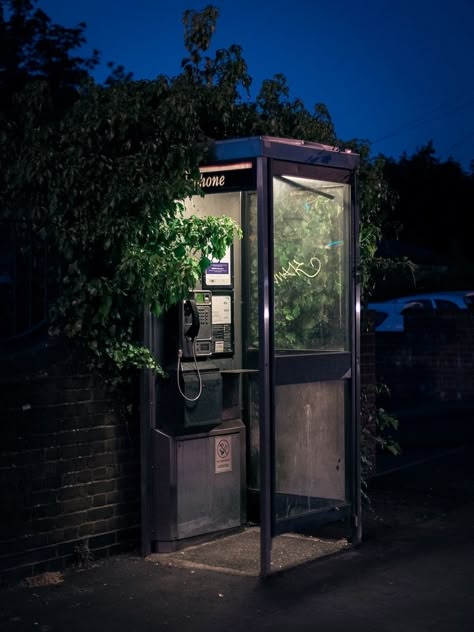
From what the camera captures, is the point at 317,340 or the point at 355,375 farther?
the point at 317,340

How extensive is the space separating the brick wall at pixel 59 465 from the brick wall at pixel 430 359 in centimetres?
1178

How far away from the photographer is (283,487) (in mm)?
7598

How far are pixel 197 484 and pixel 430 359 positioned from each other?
12.2 metres

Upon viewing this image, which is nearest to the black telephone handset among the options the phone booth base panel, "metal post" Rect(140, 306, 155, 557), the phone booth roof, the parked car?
"metal post" Rect(140, 306, 155, 557)

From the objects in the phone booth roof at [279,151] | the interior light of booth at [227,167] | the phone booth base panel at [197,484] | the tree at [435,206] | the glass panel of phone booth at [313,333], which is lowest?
the phone booth base panel at [197,484]

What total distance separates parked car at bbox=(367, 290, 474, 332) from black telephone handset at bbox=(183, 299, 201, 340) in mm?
11390

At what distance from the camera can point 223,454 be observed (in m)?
7.80

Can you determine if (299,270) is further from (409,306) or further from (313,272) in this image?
(409,306)

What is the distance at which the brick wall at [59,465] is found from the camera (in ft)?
21.4

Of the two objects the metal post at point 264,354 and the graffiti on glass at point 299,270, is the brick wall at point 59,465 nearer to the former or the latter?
the metal post at point 264,354

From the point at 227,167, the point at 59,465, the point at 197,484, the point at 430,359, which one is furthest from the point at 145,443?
the point at 430,359

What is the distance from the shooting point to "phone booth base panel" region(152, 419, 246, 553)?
7.32 meters

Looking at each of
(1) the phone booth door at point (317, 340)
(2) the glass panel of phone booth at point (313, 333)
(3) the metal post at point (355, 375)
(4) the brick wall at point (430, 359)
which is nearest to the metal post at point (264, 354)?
(1) the phone booth door at point (317, 340)

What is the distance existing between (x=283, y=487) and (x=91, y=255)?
7.31 ft
